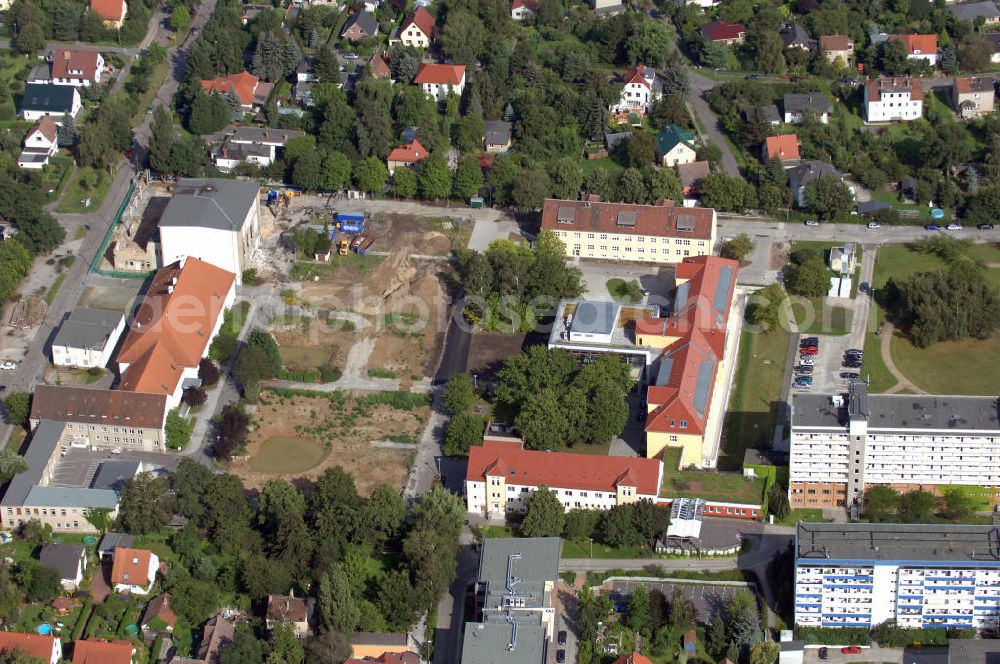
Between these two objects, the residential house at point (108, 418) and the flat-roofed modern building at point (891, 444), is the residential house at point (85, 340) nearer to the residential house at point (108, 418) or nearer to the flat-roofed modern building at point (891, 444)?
the residential house at point (108, 418)

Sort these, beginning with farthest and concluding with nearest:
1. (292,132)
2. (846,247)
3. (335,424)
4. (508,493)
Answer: (292,132) → (846,247) → (335,424) → (508,493)

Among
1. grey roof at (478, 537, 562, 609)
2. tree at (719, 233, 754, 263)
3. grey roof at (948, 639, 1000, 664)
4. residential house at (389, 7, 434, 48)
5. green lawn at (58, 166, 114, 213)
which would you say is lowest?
Answer: green lawn at (58, 166, 114, 213)

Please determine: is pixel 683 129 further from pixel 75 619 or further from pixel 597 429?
pixel 75 619

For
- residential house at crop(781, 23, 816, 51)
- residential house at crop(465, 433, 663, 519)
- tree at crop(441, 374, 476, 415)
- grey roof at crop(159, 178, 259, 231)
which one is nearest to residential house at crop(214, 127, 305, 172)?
grey roof at crop(159, 178, 259, 231)

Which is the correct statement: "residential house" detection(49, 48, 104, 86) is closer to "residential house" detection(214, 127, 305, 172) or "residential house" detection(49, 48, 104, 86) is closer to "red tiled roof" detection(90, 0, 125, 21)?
"red tiled roof" detection(90, 0, 125, 21)

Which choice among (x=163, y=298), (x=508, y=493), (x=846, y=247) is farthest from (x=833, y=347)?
(x=163, y=298)

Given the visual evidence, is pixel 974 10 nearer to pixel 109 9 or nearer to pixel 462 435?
pixel 462 435
